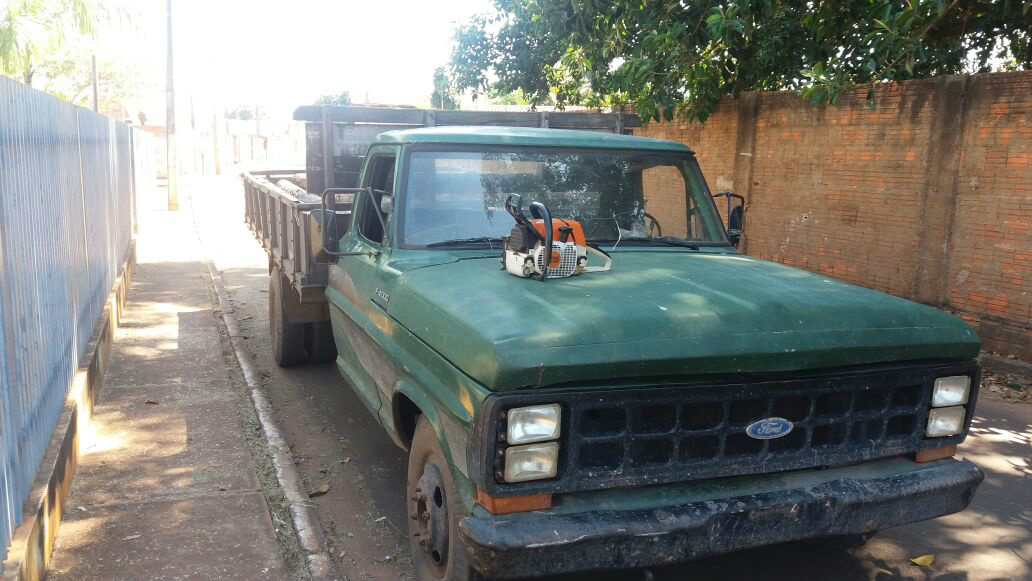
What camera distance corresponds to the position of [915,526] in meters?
4.51

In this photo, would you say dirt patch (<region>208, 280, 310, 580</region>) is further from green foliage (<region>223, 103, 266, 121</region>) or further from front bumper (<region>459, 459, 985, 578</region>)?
green foliage (<region>223, 103, 266, 121</region>)

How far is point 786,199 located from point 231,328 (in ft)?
22.6

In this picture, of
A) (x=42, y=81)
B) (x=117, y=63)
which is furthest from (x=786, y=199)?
(x=117, y=63)

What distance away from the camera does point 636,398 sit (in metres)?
2.94

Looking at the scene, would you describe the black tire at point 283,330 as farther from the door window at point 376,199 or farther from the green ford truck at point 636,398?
the green ford truck at point 636,398

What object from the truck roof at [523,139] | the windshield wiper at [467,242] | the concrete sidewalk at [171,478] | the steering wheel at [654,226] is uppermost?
the truck roof at [523,139]

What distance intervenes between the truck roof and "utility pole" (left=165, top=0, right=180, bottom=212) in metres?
18.2

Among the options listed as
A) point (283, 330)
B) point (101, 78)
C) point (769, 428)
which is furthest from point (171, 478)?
point (101, 78)

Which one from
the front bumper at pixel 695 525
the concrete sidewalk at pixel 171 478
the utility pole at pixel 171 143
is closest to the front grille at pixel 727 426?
the front bumper at pixel 695 525

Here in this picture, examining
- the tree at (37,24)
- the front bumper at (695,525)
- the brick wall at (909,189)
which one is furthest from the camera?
the tree at (37,24)

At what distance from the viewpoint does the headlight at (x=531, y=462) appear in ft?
9.34

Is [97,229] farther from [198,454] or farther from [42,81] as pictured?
[42,81]

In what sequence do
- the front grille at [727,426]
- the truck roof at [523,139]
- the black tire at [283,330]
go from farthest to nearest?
the black tire at [283,330] < the truck roof at [523,139] < the front grille at [727,426]

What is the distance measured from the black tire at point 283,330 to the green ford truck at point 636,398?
2878 mm
